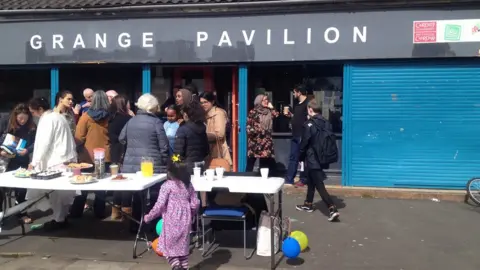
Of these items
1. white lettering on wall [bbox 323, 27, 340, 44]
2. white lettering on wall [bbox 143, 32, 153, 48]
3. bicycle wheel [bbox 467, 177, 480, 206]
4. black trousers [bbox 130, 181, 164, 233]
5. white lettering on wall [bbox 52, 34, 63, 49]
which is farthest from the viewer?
white lettering on wall [bbox 52, 34, 63, 49]

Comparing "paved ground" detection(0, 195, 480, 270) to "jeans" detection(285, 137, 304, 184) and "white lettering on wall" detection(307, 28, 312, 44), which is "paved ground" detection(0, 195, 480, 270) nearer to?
"jeans" detection(285, 137, 304, 184)

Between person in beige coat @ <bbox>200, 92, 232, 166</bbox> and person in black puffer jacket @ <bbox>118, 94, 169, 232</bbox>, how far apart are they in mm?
1067

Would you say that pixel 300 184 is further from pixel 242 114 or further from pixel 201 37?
pixel 201 37

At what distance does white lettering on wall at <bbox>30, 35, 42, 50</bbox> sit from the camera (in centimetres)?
1013

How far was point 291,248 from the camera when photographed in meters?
5.48

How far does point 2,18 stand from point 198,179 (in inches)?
264

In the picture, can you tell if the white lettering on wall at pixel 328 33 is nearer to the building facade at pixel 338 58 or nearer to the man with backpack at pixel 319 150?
the building facade at pixel 338 58

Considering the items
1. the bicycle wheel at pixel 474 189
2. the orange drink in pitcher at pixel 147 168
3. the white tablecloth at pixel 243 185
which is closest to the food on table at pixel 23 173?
the orange drink in pitcher at pixel 147 168

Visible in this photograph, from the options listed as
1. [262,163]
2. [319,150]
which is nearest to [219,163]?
[319,150]

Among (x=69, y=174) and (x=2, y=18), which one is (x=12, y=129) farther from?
(x=2, y=18)

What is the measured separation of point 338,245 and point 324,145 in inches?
63.4

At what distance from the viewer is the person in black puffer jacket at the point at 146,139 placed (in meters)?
6.42

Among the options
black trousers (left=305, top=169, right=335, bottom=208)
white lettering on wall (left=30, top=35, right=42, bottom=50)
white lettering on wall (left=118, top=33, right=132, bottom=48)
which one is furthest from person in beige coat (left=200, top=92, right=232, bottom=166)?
white lettering on wall (left=30, top=35, right=42, bottom=50)

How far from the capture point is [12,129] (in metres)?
7.34
